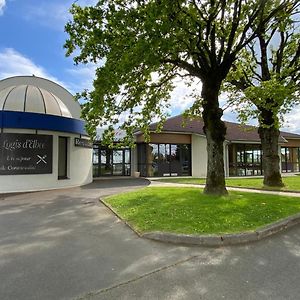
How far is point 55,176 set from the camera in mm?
15805

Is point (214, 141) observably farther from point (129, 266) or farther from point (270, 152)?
point (129, 266)

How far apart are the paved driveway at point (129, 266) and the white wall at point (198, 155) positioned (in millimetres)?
18394

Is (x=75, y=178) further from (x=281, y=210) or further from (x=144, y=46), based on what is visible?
(x=281, y=210)

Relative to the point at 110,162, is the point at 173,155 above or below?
above

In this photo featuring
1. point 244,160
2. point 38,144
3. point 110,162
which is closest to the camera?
point 38,144

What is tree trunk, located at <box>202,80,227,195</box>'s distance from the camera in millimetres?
11750

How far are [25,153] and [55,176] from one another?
1.98 m

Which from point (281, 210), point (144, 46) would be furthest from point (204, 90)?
point (281, 210)

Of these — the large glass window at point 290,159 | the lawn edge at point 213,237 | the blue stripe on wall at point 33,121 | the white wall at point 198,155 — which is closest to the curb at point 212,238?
the lawn edge at point 213,237

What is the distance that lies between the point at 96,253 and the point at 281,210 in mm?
5941

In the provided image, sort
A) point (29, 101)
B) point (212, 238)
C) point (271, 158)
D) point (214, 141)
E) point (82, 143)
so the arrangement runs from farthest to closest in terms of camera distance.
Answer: point (82, 143) → point (29, 101) → point (271, 158) → point (214, 141) → point (212, 238)

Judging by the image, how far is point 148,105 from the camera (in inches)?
564

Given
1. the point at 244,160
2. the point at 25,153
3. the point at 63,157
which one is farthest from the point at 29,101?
the point at 244,160

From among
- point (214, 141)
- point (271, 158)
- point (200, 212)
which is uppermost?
point (214, 141)
